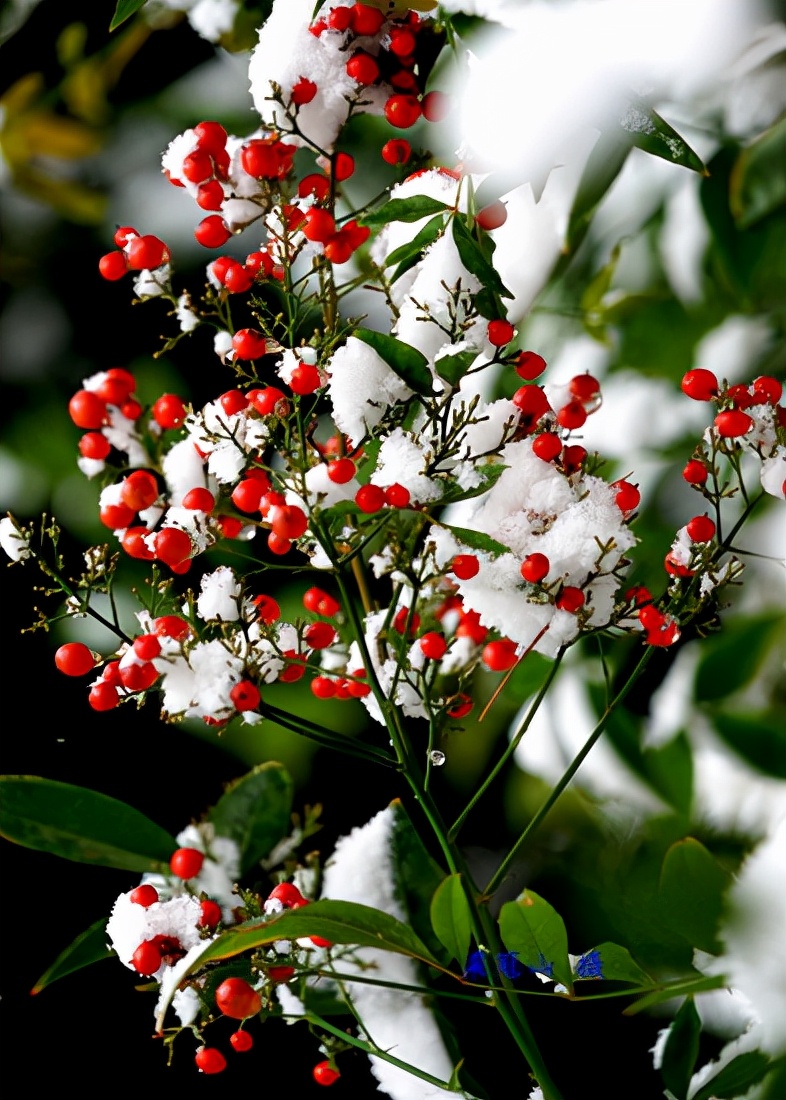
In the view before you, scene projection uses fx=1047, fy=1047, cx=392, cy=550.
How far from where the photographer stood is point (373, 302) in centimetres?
67

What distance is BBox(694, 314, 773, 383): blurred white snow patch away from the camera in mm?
627

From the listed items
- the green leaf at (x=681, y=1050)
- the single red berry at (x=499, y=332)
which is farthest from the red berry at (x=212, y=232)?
the green leaf at (x=681, y=1050)

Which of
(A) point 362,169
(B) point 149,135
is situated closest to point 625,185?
(A) point 362,169

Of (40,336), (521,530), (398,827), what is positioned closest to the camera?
(521,530)

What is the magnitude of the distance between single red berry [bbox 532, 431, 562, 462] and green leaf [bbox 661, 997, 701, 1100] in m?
0.25

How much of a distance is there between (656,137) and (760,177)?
21 centimetres

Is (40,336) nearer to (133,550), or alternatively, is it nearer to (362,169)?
(362,169)

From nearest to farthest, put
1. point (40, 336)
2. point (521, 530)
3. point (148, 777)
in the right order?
point (521, 530) → point (148, 777) → point (40, 336)

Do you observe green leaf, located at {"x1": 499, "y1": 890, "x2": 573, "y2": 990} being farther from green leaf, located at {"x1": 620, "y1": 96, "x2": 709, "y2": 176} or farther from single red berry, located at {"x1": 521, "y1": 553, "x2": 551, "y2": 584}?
green leaf, located at {"x1": 620, "y1": 96, "x2": 709, "y2": 176}

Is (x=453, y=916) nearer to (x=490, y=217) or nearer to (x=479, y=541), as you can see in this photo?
(x=479, y=541)

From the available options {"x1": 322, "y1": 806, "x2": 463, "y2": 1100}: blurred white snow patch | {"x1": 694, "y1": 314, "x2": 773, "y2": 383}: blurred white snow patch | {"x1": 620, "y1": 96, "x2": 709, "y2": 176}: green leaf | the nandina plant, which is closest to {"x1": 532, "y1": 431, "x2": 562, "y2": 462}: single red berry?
the nandina plant

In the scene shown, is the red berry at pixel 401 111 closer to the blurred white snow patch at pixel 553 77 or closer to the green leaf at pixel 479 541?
the blurred white snow patch at pixel 553 77

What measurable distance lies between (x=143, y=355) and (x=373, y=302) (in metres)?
0.17

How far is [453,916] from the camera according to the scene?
369 millimetres
